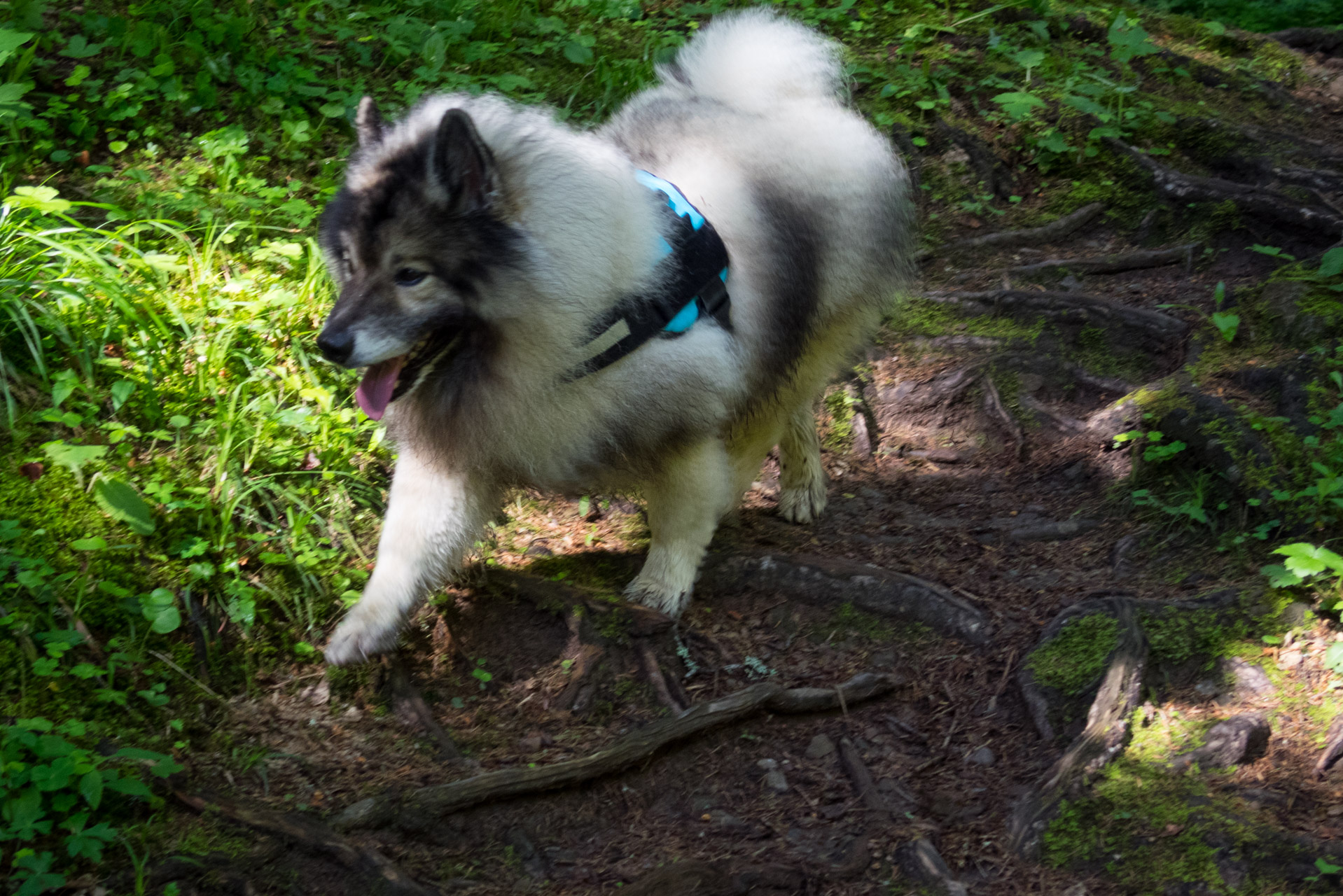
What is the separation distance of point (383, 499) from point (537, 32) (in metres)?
3.11

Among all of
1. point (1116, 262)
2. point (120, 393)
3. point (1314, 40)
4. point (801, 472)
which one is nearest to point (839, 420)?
point (801, 472)

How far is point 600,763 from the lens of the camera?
281 cm

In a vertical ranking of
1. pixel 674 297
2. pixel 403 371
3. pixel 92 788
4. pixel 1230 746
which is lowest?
pixel 1230 746

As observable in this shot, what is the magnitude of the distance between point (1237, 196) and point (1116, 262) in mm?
763

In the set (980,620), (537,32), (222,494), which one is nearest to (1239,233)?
(980,620)

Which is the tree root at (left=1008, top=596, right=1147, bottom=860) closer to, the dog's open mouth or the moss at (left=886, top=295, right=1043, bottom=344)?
the dog's open mouth

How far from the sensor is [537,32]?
553cm

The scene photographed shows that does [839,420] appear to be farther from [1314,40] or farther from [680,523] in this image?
[1314,40]

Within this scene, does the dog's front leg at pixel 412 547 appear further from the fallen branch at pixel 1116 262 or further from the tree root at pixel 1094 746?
the fallen branch at pixel 1116 262

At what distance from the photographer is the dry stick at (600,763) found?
2574 mm

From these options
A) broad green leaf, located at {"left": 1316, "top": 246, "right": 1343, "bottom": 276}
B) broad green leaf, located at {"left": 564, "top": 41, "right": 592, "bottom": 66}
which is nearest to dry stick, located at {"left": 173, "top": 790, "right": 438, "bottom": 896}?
broad green leaf, located at {"left": 564, "top": 41, "right": 592, "bottom": 66}

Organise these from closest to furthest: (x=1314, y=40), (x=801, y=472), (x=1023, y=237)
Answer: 1. (x=801, y=472)
2. (x=1023, y=237)
3. (x=1314, y=40)

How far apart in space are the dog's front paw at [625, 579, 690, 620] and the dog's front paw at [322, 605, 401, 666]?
833 mm

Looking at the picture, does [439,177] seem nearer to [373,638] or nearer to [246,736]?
[373,638]
